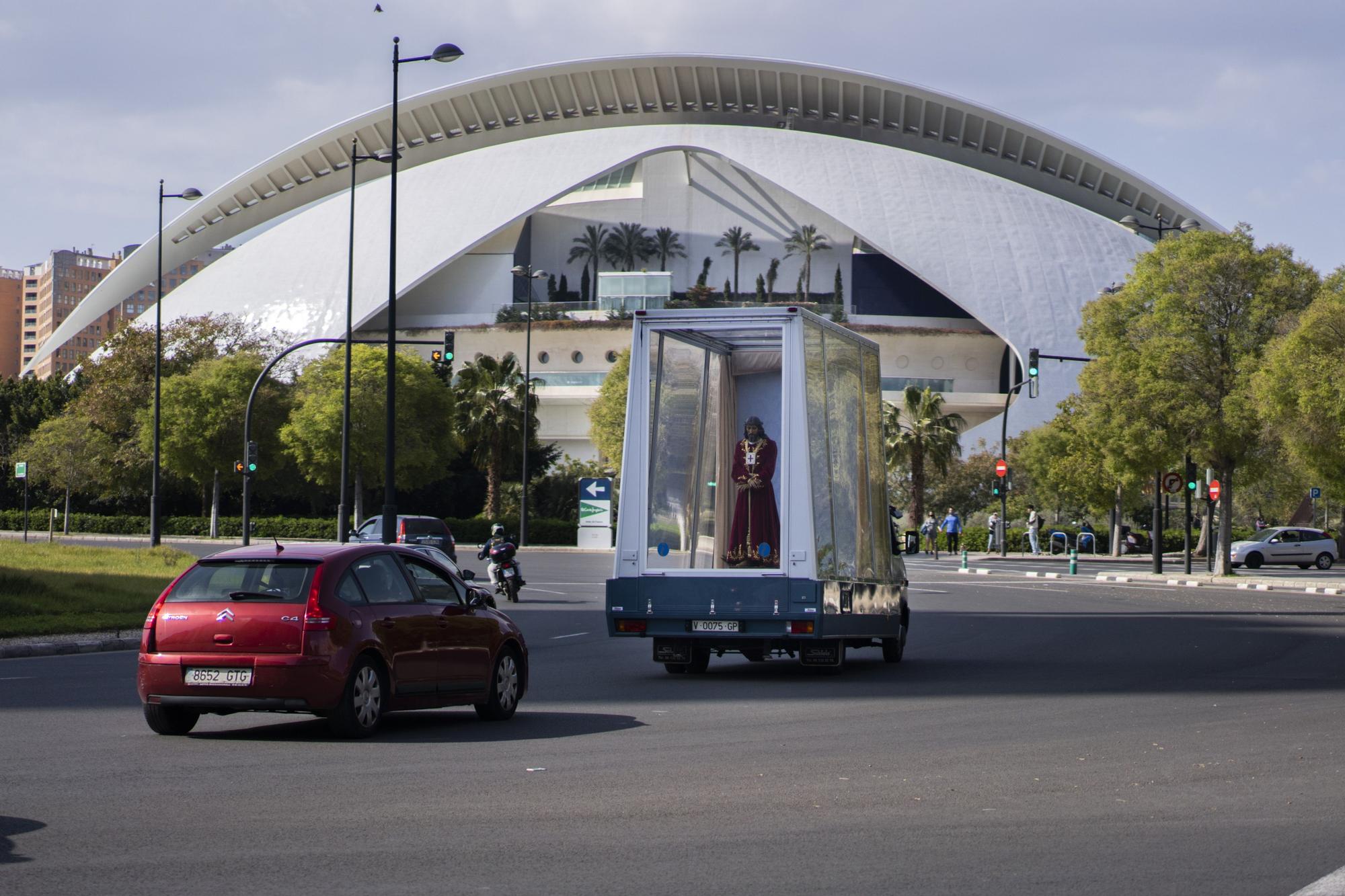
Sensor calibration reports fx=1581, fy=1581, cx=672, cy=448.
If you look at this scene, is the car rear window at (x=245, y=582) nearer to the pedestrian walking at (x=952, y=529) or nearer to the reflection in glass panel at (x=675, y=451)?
the reflection in glass panel at (x=675, y=451)

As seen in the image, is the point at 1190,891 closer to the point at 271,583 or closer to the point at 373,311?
the point at 271,583

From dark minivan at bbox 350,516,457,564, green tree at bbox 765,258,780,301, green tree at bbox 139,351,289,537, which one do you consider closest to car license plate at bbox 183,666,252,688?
dark minivan at bbox 350,516,457,564

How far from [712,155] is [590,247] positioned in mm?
8687

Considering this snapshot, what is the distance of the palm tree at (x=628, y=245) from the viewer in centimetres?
8650

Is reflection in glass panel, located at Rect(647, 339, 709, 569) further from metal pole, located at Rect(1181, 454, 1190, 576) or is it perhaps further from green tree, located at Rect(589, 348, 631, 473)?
green tree, located at Rect(589, 348, 631, 473)

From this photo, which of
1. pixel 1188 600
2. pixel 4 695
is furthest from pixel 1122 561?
pixel 4 695

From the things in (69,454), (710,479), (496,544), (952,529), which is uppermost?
(69,454)

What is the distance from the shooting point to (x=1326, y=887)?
5613mm

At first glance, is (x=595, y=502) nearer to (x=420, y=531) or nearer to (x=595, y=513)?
(x=595, y=513)

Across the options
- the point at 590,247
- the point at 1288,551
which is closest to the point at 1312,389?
the point at 1288,551

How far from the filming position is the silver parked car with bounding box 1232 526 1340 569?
48312 mm

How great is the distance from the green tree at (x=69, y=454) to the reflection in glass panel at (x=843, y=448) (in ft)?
169

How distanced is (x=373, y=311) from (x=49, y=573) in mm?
58035

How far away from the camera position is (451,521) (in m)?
60.0
